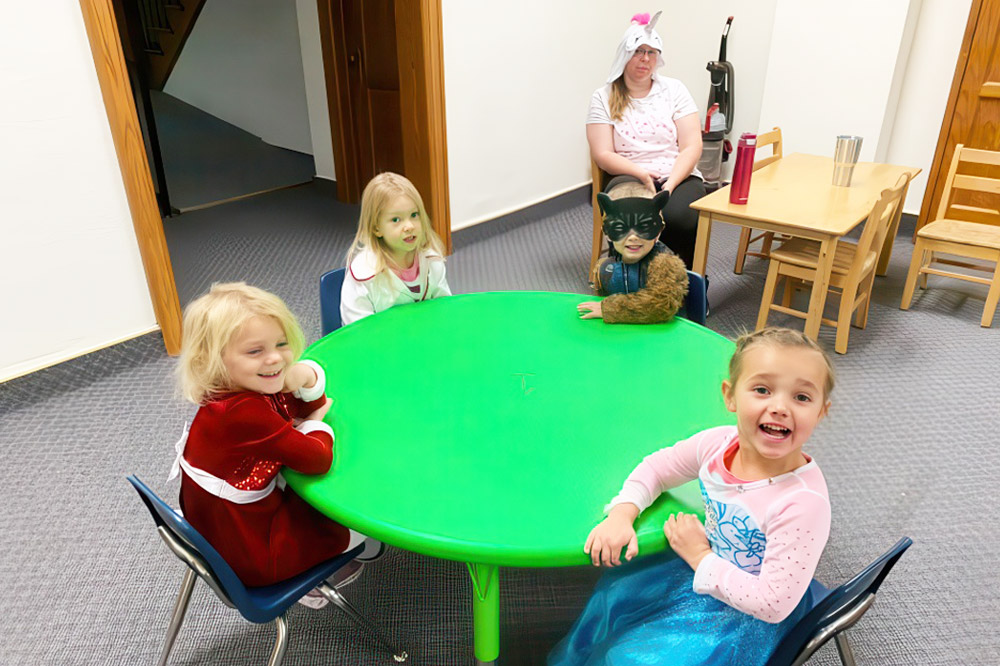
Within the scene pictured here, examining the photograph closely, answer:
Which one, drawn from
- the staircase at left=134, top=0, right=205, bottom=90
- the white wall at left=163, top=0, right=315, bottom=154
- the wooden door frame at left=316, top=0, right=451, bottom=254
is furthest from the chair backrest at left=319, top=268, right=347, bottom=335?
the staircase at left=134, top=0, right=205, bottom=90

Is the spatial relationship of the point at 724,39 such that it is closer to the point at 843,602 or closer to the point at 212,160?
the point at 212,160

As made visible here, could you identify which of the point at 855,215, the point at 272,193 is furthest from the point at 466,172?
the point at 855,215

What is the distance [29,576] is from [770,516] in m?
1.94

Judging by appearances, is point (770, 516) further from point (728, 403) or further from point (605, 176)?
point (605, 176)

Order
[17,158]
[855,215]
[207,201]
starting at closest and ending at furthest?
[17,158], [855,215], [207,201]

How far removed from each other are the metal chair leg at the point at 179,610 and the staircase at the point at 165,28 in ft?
20.0

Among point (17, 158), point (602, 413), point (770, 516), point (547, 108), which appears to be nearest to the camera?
point (770, 516)

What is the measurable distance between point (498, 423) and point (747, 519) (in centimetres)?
54

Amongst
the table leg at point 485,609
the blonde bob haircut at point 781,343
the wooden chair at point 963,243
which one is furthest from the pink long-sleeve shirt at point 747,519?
the wooden chair at point 963,243

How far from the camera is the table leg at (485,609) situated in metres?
1.25

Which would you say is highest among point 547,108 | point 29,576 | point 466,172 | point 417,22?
point 417,22

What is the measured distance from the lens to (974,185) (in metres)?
3.55

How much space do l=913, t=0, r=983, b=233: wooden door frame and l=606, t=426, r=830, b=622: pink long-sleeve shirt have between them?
148 inches

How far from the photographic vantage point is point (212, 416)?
1.25 m
